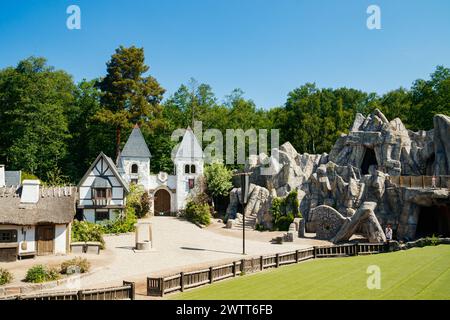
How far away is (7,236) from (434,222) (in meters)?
33.5

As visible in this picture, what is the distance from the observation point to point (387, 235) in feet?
108

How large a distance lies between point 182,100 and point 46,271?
50359 millimetres

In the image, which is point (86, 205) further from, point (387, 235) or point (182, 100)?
point (182, 100)

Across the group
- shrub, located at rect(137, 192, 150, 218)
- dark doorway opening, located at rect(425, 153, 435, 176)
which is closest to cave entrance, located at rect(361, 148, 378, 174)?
dark doorway opening, located at rect(425, 153, 435, 176)

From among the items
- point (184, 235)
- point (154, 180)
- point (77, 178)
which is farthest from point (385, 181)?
point (77, 178)

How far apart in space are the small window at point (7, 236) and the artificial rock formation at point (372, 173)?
22129mm

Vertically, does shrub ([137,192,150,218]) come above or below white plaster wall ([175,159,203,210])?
below

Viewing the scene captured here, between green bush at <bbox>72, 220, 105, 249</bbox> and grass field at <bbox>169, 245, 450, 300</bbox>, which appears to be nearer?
grass field at <bbox>169, 245, 450, 300</bbox>

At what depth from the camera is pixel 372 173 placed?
4266 cm

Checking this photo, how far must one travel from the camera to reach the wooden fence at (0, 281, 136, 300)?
16.8 m

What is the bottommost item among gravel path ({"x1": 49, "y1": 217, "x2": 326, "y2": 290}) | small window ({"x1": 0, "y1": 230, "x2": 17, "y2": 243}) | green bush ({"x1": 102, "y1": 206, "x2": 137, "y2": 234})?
gravel path ({"x1": 49, "y1": 217, "x2": 326, "y2": 290})

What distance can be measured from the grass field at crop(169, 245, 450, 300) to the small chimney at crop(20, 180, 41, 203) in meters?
16.9

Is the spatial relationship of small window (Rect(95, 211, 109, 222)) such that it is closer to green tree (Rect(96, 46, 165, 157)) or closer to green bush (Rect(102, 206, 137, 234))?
green bush (Rect(102, 206, 137, 234))

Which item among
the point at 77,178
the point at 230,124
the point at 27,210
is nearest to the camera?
the point at 27,210
